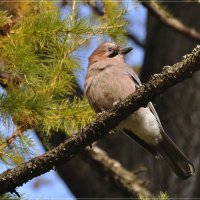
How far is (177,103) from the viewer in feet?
19.0

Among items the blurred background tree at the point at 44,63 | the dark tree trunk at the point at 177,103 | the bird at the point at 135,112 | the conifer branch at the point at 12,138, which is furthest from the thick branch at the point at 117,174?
the conifer branch at the point at 12,138

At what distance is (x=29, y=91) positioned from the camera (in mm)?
3244

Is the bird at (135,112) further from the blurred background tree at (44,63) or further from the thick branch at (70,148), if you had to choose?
the thick branch at (70,148)

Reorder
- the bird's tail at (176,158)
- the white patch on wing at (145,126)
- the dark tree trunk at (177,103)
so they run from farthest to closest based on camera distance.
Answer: the dark tree trunk at (177,103) < the white patch on wing at (145,126) < the bird's tail at (176,158)

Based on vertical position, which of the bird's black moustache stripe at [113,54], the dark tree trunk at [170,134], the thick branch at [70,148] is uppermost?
the thick branch at [70,148]

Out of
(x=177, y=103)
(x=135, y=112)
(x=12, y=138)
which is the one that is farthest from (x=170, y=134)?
(x=12, y=138)

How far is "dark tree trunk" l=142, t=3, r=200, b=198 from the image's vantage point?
543 cm

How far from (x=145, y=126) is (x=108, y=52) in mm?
902

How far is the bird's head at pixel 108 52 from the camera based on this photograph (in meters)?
5.07

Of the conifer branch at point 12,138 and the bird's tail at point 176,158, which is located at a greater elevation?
the conifer branch at point 12,138

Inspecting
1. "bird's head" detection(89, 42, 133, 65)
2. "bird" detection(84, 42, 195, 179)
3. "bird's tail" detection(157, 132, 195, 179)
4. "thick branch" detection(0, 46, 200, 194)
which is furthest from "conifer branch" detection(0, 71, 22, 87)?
"bird's head" detection(89, 42, 133, 65)

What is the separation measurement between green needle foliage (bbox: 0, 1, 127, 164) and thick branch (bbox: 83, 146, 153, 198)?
1685 mm

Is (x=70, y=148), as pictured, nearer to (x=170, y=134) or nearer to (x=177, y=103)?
(x=170, y=134)

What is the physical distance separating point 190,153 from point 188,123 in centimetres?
35
